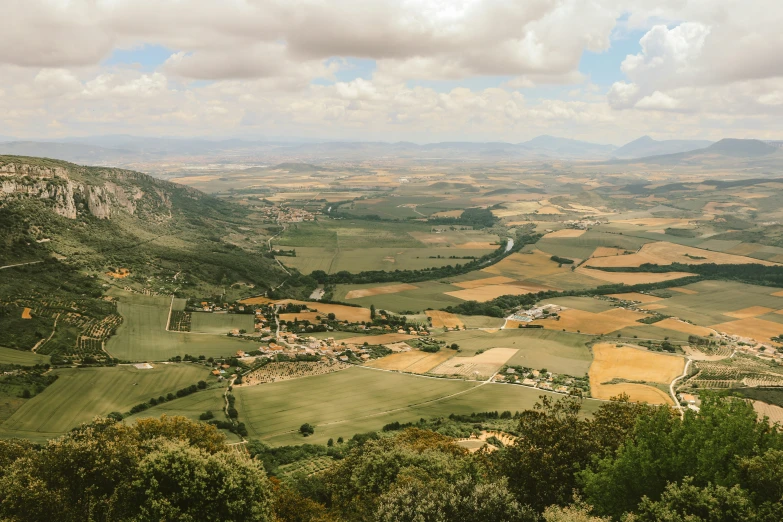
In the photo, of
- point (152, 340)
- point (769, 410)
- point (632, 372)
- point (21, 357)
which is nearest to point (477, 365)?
point (632, 372)

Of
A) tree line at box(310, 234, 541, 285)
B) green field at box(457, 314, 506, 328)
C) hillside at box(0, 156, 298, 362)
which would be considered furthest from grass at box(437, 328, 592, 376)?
hillside at box(0, 156, 298, 362)

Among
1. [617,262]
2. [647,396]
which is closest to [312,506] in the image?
[647,396]

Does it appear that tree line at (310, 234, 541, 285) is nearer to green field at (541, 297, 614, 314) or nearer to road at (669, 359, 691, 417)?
green field at (541, 297, 614, 314)

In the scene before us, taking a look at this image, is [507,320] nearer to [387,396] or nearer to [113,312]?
[387,396]

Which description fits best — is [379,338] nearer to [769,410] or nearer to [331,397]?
[331,397]

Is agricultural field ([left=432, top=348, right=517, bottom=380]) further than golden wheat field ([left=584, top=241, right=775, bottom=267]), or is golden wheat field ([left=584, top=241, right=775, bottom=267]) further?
golden wheat field ([left=584, top=241, right=775, bottom=267])

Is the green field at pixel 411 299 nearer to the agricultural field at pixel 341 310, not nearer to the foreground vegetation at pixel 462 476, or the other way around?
the agricultural field at pixel 341 310
